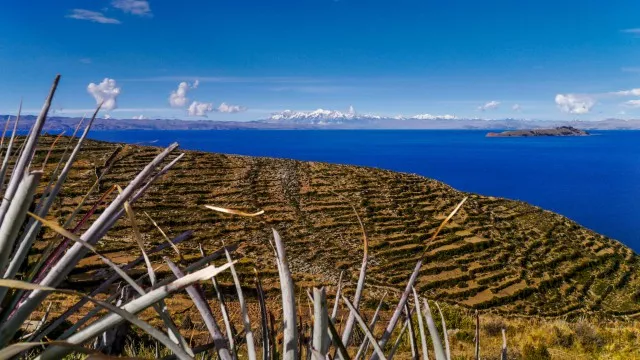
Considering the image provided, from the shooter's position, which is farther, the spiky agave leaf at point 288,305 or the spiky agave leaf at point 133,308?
the spiky agave leaf at point 288,305

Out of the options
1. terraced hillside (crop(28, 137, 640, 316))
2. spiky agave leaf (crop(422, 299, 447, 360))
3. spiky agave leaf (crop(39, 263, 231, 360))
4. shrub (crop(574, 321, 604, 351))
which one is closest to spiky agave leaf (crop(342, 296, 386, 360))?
spiky agave leaf (crop(422, 299, 447, 360))

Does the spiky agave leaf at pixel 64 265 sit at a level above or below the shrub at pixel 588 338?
above

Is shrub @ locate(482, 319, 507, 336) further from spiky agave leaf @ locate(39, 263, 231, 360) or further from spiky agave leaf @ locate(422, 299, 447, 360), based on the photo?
spiky agave leaf @ locate(39, 263, 231, 360)

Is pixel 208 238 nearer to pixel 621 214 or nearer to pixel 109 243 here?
pixel 109 243

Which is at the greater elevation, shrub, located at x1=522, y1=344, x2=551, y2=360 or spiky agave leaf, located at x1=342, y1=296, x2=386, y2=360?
spiky agave leaf, located at x1=342, y1=296, x2=386, y2=360

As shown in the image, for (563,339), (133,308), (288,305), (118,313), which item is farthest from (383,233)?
(118,313)

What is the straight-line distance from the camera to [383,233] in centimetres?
3850

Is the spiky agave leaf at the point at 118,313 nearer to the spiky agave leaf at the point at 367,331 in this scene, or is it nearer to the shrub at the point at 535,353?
the spiky agave leaf at the point at 367,331

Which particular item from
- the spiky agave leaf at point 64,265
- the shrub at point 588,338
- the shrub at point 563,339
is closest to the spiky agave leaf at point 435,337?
the spiky agave leaf at point 64,265

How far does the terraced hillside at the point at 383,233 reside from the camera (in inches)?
1176

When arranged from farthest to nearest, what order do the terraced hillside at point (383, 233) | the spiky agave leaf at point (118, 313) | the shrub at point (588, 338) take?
the terraced hillside at point (383, 233) < the shrub at point (588, 338) < the spiky agave leaf at point (118, 313)

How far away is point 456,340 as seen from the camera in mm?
10570

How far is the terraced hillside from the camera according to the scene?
2988cm

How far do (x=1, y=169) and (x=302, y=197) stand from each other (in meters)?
42.9
